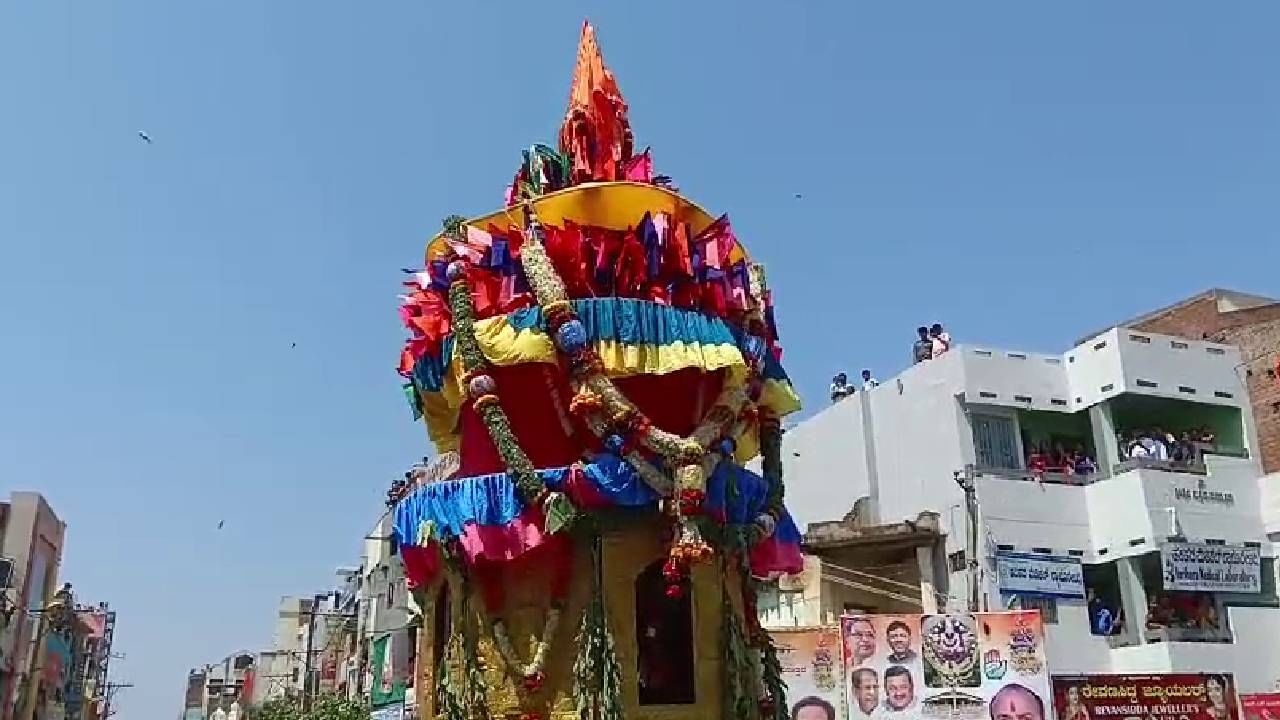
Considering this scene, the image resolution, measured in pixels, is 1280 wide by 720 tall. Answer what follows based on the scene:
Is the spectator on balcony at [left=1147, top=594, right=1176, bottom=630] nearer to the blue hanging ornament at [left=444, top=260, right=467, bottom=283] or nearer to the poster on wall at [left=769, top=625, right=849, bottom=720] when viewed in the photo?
the poster on wall at [left=769, top=625, right=849, bottom=720]

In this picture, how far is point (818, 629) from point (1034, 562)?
604 cm

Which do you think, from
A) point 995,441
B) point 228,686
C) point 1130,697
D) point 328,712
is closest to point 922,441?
point 995,441

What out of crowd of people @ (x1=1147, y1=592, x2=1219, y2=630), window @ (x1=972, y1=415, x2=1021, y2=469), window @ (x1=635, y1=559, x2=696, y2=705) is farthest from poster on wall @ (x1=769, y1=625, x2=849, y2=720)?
window @ (x1=635, y1=559, x2=696, y2=705)

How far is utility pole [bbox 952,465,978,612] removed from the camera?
84.3ft

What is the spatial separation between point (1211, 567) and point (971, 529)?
238 inches

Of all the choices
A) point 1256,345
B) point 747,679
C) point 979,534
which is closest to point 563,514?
point 747,679

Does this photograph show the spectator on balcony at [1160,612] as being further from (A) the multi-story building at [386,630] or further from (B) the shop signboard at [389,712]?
(B) the shop signboard at [389,712]

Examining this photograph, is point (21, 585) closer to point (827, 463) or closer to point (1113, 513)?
point (827, 463)

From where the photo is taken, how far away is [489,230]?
15.1 meters

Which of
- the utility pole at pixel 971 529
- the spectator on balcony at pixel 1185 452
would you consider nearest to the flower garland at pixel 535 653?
the utility pole at pixel 971 529

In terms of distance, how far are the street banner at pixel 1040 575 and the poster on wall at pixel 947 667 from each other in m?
3.25

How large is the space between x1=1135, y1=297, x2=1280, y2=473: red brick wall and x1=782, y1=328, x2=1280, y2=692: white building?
12.9 inches

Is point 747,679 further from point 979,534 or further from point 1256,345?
point 1256,345

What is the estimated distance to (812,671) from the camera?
77.3ft
